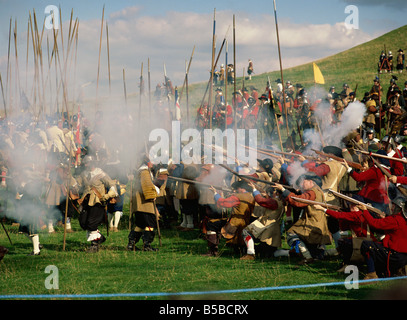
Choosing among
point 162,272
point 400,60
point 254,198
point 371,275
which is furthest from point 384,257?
point 400,60

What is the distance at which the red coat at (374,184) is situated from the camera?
8172mm

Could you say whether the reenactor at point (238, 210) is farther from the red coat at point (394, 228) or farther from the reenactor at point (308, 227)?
the red coat at point (394, 228)

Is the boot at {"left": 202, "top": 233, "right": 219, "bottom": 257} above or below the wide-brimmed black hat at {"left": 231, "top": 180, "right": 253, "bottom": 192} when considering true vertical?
below

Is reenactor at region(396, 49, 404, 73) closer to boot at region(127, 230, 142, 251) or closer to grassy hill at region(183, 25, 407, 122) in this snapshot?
grassy hill at region(183, 25, 407, 122)

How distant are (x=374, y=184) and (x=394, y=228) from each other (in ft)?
6.60

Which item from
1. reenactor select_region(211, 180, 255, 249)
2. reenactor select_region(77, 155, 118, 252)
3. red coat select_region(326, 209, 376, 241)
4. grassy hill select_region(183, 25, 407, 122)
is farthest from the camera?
grassy hill select_region(183, 25, 407, 122)

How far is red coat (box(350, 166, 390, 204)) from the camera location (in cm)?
817

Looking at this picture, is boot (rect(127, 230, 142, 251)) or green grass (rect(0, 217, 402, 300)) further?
boot (rect(127, 230, 142, 251))

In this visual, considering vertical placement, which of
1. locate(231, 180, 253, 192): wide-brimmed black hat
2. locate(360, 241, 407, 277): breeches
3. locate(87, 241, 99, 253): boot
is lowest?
locate(87, 241, 99, 253): boot

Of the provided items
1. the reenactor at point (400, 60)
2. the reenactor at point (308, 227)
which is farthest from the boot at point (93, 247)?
the reenactor at point (400, 60)

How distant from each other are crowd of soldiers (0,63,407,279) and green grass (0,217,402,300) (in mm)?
354

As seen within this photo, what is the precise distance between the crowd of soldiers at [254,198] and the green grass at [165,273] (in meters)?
0.35

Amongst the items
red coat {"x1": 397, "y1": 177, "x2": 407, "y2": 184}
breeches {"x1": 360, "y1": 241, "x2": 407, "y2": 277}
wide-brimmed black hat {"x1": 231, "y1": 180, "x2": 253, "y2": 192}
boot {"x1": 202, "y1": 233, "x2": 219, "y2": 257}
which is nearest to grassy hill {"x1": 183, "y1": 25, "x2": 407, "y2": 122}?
wide-brimmed black hat {"x1": 231, "y1": 180, "x2": 253, "y2": 192}
